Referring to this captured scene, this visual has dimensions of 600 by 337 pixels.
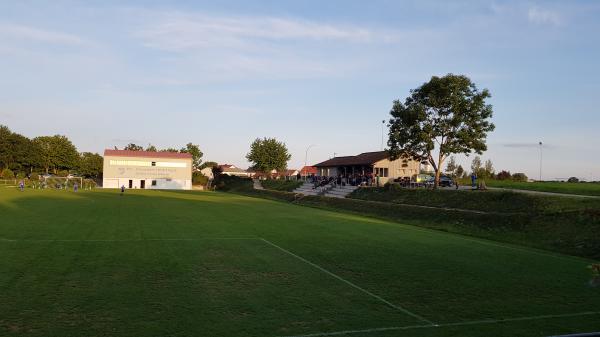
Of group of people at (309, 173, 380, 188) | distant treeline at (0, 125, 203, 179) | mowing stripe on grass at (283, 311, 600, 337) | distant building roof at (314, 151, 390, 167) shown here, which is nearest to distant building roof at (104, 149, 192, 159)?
distant treeline at (0, 125, 203, 179)

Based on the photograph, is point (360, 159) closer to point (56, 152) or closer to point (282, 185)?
point (282, 185)

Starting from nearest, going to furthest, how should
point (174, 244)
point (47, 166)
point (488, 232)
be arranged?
point (174, 244)
point (488, 232)
point (47, 166)

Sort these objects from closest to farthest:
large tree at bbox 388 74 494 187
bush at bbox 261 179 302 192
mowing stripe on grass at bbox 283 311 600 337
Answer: mowing stripe on grass at bbox 283 311 600 337
large tree at bbox 388 74 494 187
bush at bbox 261 179 302 192

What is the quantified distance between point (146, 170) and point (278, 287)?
8310cm

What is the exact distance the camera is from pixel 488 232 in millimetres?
21172

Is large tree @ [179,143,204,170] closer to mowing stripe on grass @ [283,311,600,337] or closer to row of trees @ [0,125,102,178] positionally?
row of trees @ [0,125,102,178]

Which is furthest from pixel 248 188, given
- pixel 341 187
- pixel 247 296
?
pixel 247 296

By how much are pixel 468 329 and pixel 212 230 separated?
13.2 metres

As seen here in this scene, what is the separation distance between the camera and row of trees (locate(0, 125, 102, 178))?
311 feet

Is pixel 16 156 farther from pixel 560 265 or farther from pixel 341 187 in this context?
pixel 560 265

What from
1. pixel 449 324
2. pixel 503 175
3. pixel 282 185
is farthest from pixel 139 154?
pixel 449 324

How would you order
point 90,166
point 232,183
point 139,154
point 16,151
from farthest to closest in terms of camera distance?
1. point 90,166
2. point 16,151
3. point 139,154
4. point 232,183

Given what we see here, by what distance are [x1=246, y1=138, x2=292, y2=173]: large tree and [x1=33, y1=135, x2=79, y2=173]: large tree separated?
43.5 m

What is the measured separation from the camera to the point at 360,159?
6216 cm
